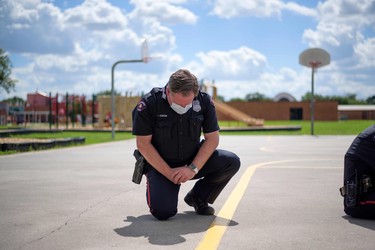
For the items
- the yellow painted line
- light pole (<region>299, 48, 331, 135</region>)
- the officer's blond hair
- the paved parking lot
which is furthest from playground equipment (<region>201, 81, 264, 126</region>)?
the officer's blond hair

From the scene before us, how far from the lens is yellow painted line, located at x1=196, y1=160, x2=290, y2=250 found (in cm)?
404

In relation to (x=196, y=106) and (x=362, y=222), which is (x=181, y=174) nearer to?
(x=196, y=106)

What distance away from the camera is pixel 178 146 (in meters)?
5.24

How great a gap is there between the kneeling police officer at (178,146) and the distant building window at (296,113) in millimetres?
74951

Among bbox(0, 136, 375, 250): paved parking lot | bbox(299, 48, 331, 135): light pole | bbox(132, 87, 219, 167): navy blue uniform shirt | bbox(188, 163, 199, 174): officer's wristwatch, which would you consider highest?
bbox(299, 48, 331, 135): light pole

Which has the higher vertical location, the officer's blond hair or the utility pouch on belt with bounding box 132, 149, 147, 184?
the officer's blond hair

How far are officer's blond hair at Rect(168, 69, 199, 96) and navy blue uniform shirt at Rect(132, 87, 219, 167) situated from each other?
1.14ft

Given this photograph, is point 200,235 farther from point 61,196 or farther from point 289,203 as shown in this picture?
point 61,196

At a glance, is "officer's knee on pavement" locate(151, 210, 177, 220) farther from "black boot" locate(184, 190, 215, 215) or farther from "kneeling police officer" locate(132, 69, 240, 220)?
"black boot" locate(184, 190, 215, 215)

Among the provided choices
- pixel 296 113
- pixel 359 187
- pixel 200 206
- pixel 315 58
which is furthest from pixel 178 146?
pixel 296 113

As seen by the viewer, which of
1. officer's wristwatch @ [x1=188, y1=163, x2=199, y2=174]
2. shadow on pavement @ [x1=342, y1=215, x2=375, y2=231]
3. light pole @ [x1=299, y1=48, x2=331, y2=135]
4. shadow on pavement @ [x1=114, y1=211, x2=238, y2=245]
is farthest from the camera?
light pole @ [x1=299, y1=48, x2=331, y2=135]

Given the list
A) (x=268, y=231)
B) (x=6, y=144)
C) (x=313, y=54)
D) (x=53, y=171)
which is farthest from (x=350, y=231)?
(x=313, y=54)

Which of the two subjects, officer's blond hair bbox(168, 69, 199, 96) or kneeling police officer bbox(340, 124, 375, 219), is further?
kneeling police officer bbox(340, 124, 375, 219)

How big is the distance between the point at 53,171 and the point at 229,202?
482 cm
